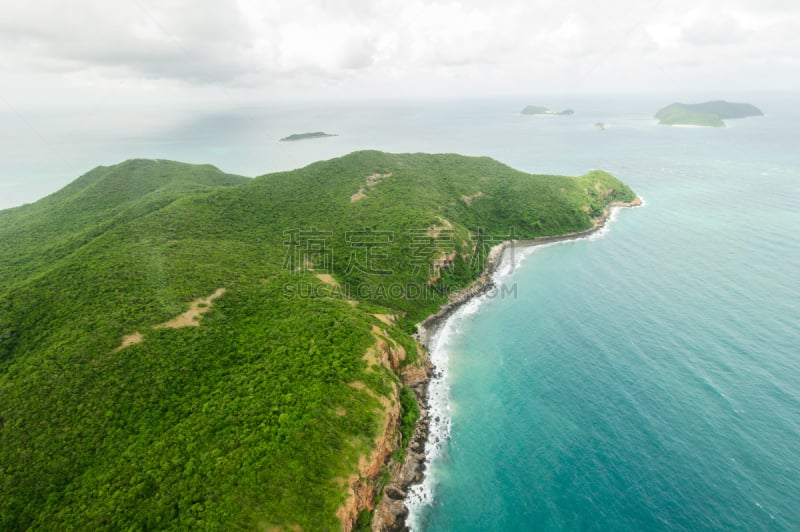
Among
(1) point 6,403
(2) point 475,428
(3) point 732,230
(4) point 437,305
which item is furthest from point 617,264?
(1) point 6,403

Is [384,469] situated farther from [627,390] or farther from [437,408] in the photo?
[627,390]

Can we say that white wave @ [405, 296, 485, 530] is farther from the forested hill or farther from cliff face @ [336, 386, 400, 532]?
the forested hill

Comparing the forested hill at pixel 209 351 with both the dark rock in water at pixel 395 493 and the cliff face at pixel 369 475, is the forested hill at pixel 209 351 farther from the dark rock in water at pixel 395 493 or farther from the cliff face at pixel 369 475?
the dark rock in water at pixel 395 493

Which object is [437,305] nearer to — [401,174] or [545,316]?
[545,316]

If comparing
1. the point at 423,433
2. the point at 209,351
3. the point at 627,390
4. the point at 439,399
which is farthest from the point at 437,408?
the point at 209,351

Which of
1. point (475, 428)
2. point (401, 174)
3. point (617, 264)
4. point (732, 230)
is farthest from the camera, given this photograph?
point (401, 174)

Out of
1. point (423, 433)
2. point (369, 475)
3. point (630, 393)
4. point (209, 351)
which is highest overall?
point (209, 351)

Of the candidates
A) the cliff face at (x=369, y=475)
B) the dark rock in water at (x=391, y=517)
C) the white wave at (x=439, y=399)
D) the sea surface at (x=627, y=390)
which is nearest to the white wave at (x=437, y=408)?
the white wave at (x=439, y=399)
